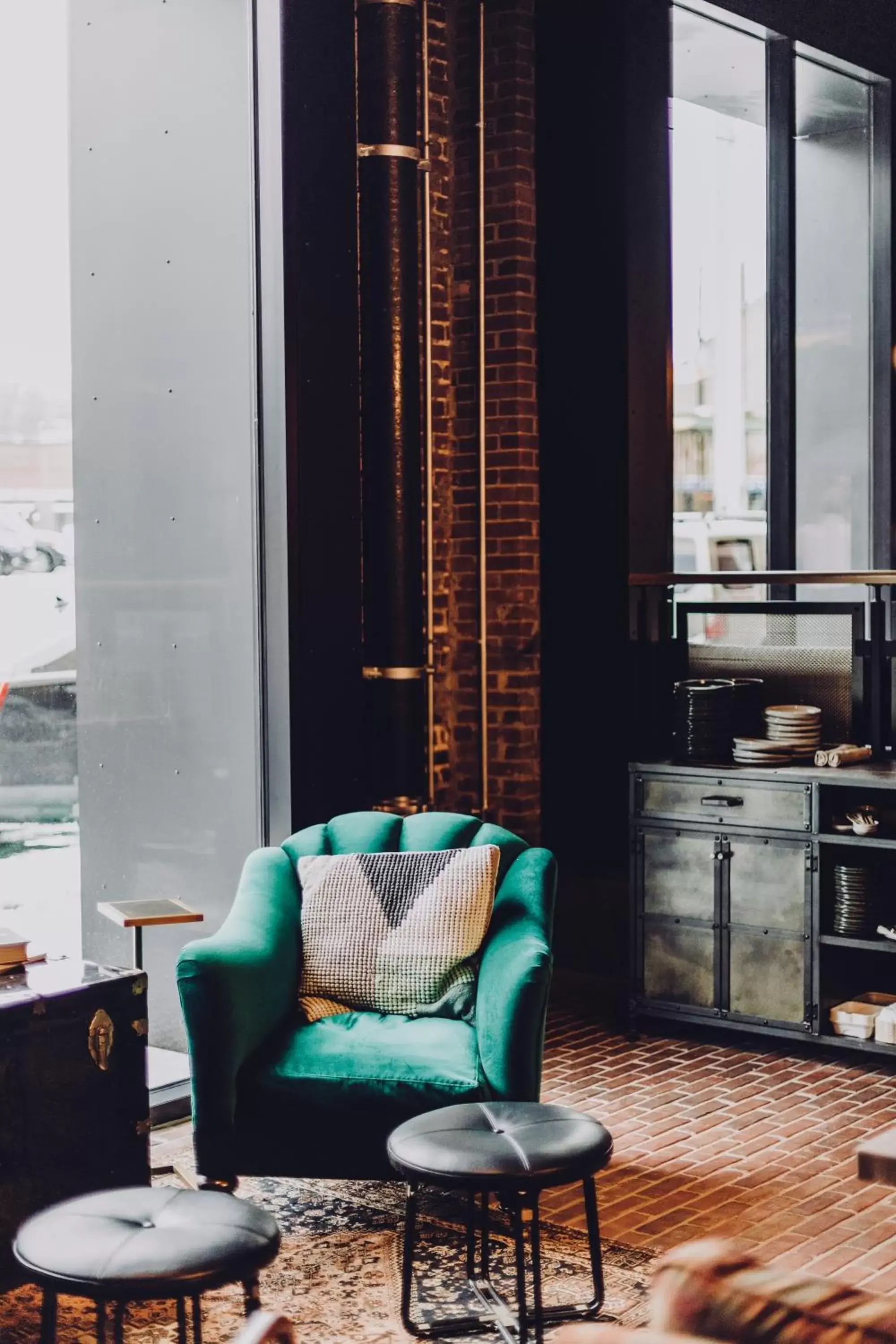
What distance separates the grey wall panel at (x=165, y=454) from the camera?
530 centimetres

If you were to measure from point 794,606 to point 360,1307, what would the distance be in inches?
125

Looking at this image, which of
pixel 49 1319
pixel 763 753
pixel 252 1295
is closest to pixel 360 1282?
pixel 252 1295

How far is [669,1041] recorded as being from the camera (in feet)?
18.9

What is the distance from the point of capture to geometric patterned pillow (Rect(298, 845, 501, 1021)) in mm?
4262

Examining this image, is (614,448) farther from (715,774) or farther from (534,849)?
(534,849)

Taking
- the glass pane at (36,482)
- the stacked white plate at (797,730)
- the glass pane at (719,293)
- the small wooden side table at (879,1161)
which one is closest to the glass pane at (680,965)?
the stacked white plate at (797,730)

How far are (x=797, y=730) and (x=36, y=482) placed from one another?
2724mm

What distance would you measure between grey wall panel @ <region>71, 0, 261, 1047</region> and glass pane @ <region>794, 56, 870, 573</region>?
3.69m

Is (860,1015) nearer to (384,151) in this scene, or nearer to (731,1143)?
(731,1143)

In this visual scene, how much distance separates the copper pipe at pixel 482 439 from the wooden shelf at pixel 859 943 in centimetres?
159

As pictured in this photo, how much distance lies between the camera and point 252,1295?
3.01 metres

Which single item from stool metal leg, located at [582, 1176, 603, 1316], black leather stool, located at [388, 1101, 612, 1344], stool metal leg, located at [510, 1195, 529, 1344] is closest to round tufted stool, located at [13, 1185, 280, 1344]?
black leather stool, located at [388, 1101, 612, 1344]

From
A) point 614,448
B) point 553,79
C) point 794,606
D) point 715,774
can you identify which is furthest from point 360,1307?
point 553,79

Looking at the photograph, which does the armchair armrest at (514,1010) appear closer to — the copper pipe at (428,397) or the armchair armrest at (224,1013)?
the armchair armrest at (224,1013)
